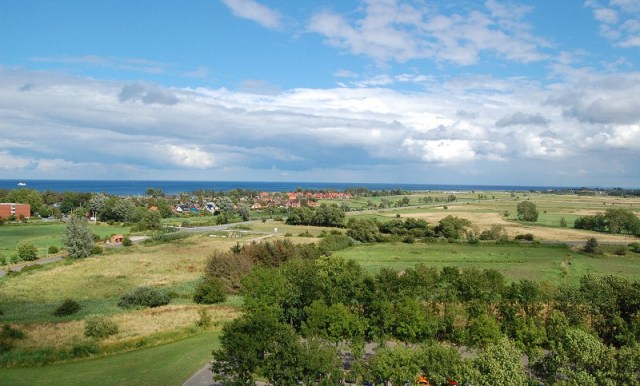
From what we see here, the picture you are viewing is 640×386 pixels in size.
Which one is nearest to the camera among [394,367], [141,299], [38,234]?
[394,367]

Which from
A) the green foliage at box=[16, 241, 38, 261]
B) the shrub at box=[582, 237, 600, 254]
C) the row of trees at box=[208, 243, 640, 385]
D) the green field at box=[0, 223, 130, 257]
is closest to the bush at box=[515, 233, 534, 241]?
the shrub at box=[582, 237, 600, 254]

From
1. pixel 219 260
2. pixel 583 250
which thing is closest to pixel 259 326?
pixel 219 260

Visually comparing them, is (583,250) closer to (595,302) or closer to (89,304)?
(595,302)

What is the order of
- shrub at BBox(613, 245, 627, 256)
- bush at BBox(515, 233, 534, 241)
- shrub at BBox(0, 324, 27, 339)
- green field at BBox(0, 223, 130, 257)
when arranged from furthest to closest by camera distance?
1. bush at BBox(515, 233, 534, 241)
2. green field at BBox(0, 223, 130, 257)
3. shrub at BBox(613, 245, 627, 256)
4. shrub at BBox(0, 324, 27, 339)

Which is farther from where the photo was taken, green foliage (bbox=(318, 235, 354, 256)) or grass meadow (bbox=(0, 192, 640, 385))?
green foliage (bbox=(318, 235, 354, 256))

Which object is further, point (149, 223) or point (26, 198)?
point (26, 198)

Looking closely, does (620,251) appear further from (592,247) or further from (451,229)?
(451,229)

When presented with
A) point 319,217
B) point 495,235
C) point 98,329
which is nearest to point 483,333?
point 98,329

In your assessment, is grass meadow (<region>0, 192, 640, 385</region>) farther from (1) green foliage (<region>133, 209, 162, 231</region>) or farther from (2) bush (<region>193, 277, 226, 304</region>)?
(1) green foliage (<region>133, 209, 162, 231</region>)
